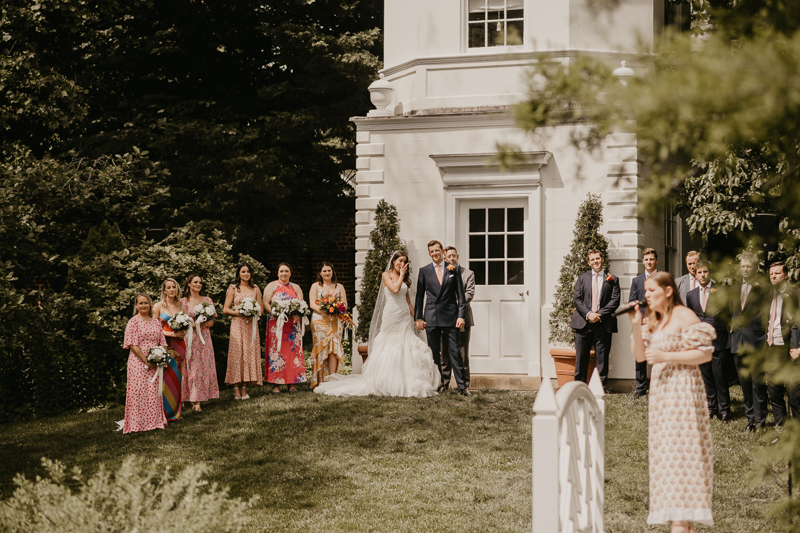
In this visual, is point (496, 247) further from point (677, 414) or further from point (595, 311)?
point (677, 414)

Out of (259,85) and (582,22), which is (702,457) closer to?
(582,22)

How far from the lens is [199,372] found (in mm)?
11227

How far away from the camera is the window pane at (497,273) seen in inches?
501

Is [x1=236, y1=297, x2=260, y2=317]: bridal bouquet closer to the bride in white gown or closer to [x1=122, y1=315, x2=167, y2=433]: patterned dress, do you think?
the bride in white gown

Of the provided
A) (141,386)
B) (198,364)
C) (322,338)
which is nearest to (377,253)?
(322,338)

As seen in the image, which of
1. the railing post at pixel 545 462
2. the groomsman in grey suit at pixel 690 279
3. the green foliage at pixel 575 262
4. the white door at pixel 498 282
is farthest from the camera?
the white door at pixel 498 282

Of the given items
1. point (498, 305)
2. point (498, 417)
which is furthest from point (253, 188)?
point (498, 417)

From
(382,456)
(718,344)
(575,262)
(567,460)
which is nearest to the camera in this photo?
(567,460)

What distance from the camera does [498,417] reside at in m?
9.74

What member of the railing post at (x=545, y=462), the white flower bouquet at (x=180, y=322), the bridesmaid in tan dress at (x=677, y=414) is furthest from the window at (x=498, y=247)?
the railing post at (x=545, y=462)

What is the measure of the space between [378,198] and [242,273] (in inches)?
100

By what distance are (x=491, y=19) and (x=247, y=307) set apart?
589 cm

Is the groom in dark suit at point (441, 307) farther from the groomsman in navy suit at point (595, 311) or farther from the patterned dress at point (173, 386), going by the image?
the patterned dress at point (173, 386)

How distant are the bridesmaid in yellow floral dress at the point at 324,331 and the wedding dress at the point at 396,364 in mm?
552
